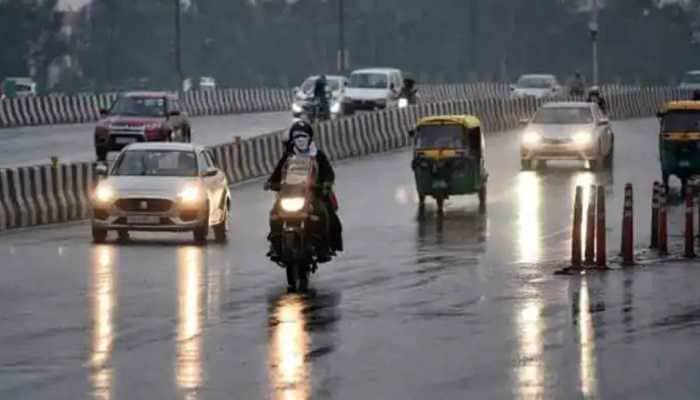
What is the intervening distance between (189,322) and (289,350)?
259cm

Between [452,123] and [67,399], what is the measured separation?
86.6 ft

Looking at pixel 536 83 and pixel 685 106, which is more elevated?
pixel 536 83

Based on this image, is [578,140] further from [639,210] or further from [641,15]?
[641,15]

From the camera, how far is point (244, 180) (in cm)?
4884

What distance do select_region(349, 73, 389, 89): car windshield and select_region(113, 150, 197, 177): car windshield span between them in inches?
1768

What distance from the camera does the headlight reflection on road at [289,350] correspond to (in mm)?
15086

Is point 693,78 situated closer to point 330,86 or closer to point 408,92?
point 330,86

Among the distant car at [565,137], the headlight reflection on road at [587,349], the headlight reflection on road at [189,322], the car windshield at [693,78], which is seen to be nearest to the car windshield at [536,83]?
the car windshield at [693,78]

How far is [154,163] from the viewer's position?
3334 cm

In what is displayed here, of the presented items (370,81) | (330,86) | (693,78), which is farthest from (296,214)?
(693,78)

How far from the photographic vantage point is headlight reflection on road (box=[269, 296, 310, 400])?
49.5ft

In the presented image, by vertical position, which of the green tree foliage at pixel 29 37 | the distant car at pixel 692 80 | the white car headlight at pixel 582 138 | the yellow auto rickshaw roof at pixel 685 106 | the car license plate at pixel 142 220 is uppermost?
the green tree foliage at pixel 29 37

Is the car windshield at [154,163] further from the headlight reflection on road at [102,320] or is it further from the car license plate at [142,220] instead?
the headlight reflection on road at [102,320]

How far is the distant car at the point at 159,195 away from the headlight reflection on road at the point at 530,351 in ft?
33.0
